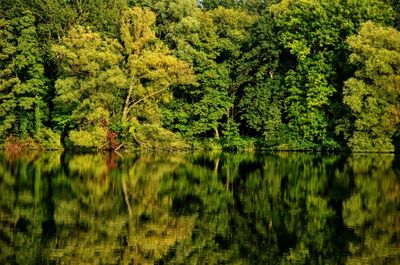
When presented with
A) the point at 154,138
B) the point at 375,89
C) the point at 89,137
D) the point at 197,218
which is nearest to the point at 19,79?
the point at 89,137

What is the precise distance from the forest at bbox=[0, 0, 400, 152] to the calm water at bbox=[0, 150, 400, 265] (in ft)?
68.4

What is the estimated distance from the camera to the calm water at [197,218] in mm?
12391

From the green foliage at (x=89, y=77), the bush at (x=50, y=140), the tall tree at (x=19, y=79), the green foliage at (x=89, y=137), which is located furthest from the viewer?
the bush at (x=50, y=140)

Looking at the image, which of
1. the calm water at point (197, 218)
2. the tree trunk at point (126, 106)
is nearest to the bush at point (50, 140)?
the tree trunk at point (126, 106)

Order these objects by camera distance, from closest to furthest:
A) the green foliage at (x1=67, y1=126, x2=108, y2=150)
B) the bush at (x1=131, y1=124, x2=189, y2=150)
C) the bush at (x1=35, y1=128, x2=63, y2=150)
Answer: the green foliage at (x1=67, y1=126, x2=108, y2=150)
the bush at (x1=131, y1=124, x2=189, y2=150)
the bush at (x1=35, y1=128, x2=63, y2=150)

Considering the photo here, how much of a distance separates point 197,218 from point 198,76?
4010cm

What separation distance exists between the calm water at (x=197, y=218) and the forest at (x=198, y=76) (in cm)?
2085

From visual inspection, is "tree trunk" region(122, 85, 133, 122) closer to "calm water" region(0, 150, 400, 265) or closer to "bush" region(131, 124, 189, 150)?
"bush" region(131, 124, 189, 150)

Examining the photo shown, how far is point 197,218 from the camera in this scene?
1667 centimetres

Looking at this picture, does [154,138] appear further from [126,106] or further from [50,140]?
[50,140]

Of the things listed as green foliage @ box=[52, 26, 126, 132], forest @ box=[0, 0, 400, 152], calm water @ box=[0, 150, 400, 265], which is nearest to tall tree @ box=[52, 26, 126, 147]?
green foliage @ box=[52, 26, 126, 132]

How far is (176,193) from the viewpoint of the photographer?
21828 millimetres

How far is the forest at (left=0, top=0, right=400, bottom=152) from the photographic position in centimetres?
4853

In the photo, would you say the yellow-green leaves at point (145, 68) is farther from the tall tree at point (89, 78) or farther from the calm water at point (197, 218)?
the calm water at point (197, 218)
